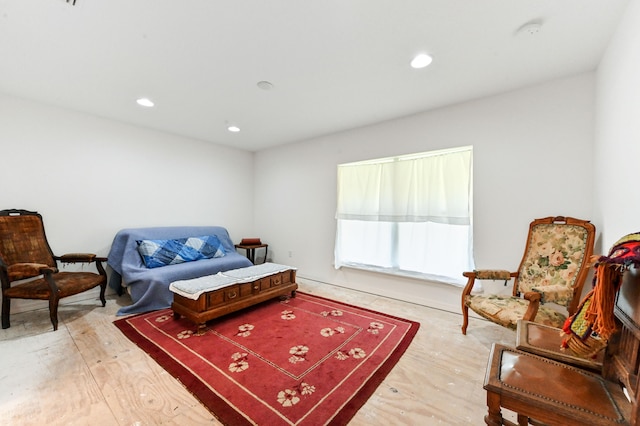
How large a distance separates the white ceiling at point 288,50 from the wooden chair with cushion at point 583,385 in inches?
64.8

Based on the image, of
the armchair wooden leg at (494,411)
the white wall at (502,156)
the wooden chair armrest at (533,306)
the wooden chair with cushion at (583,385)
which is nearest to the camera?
the wooden chair with cushion at (583,385)

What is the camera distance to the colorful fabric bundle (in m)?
0.82

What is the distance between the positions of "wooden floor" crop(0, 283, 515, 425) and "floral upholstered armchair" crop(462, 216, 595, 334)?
1.27 ft

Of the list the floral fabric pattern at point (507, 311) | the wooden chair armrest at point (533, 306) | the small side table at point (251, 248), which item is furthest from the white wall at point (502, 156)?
the small side table at point (251, 248)

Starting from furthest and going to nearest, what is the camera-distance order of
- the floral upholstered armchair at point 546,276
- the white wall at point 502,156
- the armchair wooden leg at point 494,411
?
the white wall at point 502,156 → the floral upholstered armchair at point 546,276 → the armchair wooden leg at point 494,411

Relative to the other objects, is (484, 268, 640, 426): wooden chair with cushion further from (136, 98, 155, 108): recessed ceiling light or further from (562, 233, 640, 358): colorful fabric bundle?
(136, 98, 155, 108): recessed ceiling light

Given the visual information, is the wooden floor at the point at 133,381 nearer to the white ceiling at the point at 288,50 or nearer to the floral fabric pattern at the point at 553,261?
the floral fabric pattern at the point at 553,261

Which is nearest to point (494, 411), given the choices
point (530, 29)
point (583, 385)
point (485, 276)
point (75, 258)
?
point (583, 385)

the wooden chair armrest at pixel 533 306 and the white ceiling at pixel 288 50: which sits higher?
the white ceiling at pixel 288 50

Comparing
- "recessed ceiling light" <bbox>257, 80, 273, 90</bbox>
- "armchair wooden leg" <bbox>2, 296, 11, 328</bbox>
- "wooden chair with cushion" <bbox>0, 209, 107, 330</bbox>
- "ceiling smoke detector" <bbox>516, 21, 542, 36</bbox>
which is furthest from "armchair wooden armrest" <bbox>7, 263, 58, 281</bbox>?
"ceiling smoke detector" <bbox>516, 21, 542, 36</bbox>

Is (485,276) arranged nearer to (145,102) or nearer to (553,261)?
(553,261)

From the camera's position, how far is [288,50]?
1.88 metres

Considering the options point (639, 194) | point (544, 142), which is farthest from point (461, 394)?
point (544, 142)

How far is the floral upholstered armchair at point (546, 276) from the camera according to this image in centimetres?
187
